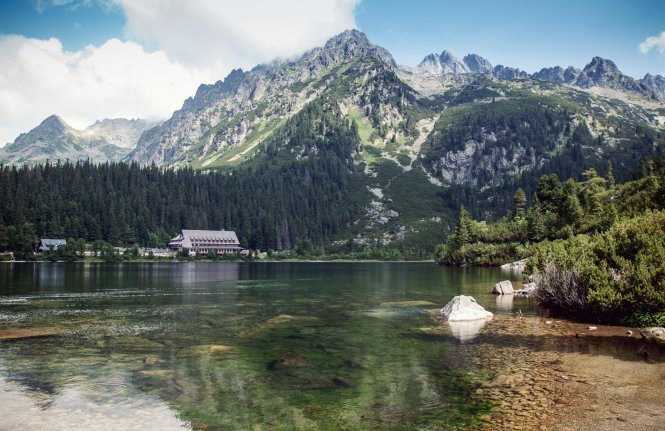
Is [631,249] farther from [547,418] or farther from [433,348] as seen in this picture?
[547,418]

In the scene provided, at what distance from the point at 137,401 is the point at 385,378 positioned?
13065 millimetres

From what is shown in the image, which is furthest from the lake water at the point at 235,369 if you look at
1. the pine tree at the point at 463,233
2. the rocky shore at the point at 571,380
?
the pine tree at the point at 463,233

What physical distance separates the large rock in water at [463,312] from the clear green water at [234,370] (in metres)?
3.52

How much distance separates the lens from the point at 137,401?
2236cm

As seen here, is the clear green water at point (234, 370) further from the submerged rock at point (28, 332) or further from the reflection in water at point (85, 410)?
the submerged rock at point (28, 332)

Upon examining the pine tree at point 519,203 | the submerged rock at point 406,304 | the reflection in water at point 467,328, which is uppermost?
the pine tree at point 519,203

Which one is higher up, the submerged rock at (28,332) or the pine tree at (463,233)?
the pine tree at (463,233)

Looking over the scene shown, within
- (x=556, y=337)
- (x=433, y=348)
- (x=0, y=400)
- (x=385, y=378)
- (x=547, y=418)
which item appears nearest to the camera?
(x=547, y=418)

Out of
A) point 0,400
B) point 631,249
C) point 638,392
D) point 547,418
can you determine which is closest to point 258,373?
point 0,400

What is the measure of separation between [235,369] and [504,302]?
44.0 meters

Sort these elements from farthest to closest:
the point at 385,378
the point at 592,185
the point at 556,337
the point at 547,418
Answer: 1. the point at 592,185
2. the point at 556,337
3. the point at 385,378
4. the point at 547,418

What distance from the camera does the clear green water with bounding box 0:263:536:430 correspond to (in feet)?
66.2

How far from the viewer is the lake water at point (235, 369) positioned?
66.3 feet

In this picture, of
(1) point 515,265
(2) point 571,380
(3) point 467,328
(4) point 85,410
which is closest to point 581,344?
(3) point 467,328
